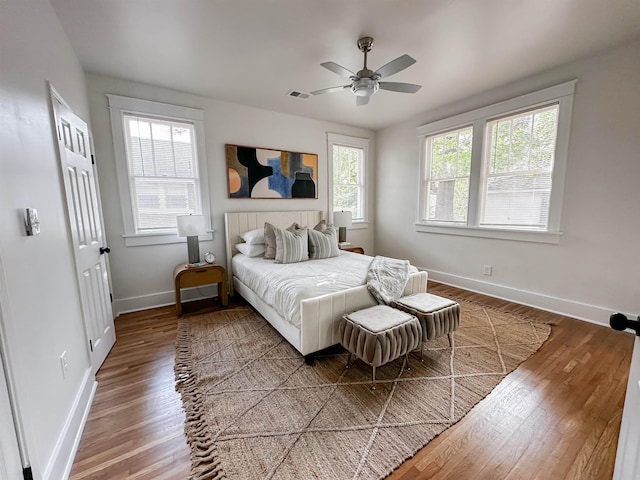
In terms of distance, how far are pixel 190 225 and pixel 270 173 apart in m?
1.47

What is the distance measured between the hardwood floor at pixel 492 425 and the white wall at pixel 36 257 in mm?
227

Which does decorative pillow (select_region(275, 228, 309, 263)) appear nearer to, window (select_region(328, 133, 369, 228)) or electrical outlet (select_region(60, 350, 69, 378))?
window (select_region(328, 133, 369, 228))

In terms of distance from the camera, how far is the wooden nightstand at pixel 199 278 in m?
3.06

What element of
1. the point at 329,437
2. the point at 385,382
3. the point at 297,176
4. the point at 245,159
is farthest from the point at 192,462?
the point at 297,176

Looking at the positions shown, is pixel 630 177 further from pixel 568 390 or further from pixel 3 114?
pixel 3 114

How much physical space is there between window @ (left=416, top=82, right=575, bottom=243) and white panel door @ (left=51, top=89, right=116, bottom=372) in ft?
14.1

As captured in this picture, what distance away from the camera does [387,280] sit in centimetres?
254

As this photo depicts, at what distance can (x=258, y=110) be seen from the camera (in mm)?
3867

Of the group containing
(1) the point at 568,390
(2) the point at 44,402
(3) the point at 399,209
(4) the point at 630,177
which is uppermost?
(4) the point at 630,177

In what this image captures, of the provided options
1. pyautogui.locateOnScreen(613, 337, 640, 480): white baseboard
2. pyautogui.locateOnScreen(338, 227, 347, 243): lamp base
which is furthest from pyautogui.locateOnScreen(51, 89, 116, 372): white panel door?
pyautogui.locateOnScreen(338, 227, 347, 243): lamp base

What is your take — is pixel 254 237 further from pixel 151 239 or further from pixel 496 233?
pixel 496 233

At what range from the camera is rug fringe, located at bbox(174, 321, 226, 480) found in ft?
4.28

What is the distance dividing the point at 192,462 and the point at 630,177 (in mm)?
4162

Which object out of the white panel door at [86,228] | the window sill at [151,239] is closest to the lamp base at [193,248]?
the window sill at [151,239]
